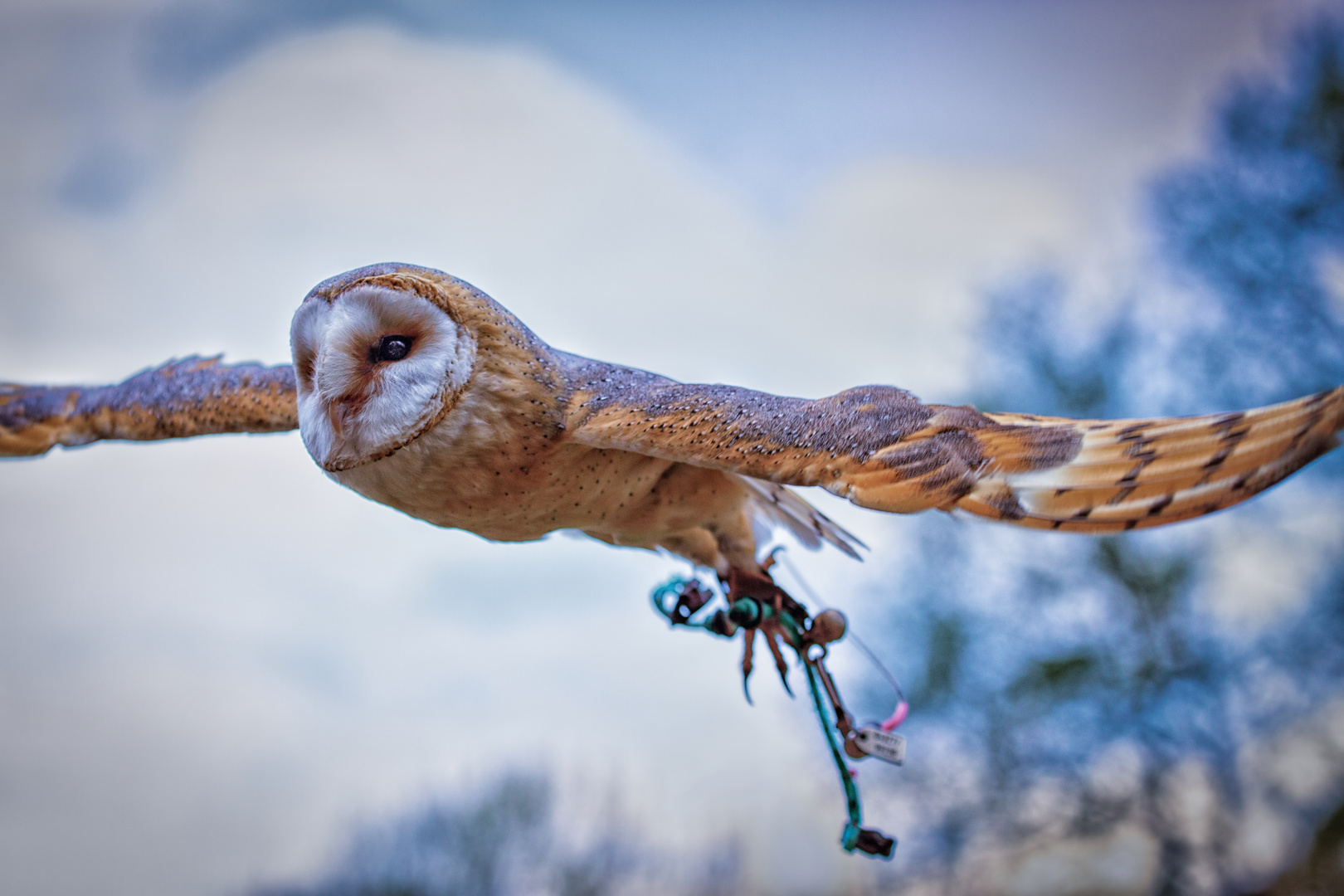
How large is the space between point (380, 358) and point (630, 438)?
0.97 feet

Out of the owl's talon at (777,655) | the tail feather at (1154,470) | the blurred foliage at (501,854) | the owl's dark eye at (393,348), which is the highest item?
the owl's dark eye at (393,348)

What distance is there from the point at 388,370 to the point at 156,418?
2.06ft

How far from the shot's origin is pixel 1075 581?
12.3 feet

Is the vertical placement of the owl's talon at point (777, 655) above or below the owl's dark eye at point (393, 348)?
below

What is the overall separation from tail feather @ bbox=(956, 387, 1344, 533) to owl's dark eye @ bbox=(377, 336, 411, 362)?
614mm

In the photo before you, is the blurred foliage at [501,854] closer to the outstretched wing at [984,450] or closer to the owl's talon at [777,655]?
the owl's talon at [777,655]

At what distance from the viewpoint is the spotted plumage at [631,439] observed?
0.82 m

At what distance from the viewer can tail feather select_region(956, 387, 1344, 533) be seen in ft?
2.51

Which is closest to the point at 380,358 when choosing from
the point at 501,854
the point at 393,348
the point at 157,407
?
the point at 393,348

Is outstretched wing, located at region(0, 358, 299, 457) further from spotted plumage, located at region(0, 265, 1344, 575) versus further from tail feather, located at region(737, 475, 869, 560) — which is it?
tail feather, located at region(737, 475, 869, 560)

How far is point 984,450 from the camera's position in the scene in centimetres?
89

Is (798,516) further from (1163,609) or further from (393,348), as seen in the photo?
(1163,609)

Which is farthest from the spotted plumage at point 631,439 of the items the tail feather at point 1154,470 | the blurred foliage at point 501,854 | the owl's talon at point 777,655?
the blurred foliage at point 501,854

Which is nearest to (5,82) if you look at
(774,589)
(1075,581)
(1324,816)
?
(774,589)
